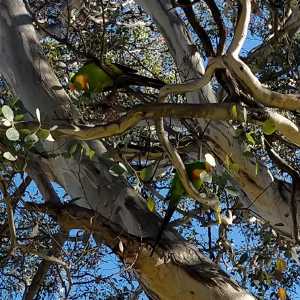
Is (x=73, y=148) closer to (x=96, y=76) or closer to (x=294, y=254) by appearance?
(x=96, y=76)

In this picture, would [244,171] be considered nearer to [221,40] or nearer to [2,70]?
[221,40]

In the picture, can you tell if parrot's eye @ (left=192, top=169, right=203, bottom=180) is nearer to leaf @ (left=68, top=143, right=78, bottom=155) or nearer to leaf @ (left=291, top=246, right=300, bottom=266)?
leaf @ (left=68, top=143, right=78, bottom=155)

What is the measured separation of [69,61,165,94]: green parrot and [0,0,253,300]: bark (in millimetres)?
101

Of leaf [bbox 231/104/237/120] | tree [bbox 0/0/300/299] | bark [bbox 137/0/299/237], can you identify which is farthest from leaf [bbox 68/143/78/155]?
bark [bbox 137/0/299/237]

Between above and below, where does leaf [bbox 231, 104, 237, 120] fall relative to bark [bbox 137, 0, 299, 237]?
below

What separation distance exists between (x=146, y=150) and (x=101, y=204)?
877 millimetres

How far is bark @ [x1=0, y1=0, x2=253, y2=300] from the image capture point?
2.55 meters

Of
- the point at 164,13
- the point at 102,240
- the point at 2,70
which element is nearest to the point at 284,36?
the point at 164,13

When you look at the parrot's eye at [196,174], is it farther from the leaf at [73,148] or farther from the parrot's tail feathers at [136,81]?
the parrot's tail feathers at [136,81]

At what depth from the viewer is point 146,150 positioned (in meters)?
3.73

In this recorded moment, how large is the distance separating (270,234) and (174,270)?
1415 mm

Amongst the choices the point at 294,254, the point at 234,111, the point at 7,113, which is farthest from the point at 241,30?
the point at 294,254

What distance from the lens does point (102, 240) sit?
8.78 feet

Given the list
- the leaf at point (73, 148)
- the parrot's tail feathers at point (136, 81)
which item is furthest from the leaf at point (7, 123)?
the parrot's tail feathers at point (136, 81)
